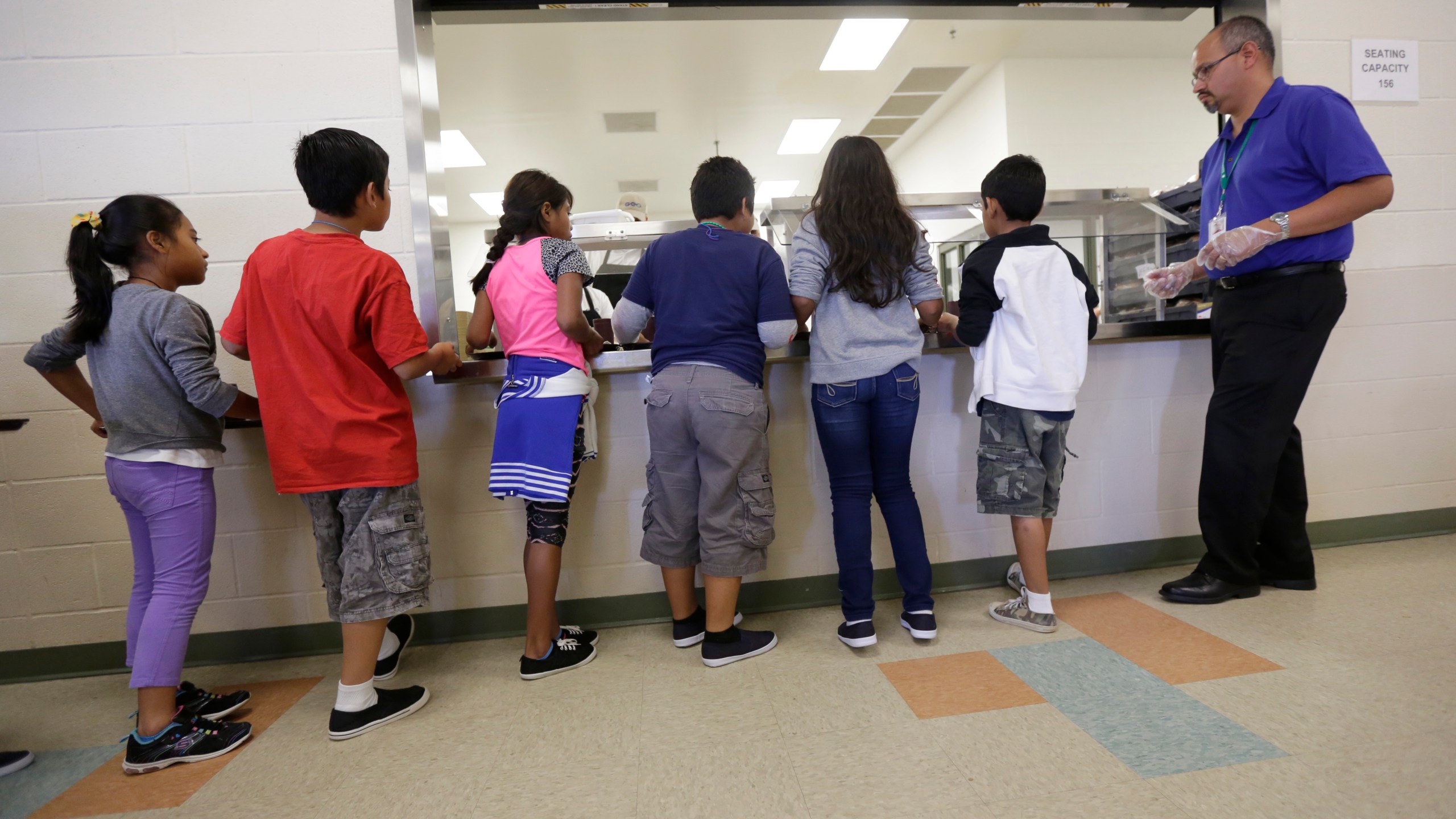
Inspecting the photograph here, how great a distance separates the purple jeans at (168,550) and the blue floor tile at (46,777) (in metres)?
0.18

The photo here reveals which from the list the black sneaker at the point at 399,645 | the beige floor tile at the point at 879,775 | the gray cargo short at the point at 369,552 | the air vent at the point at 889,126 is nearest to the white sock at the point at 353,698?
the gray cargo short at the point at 369,552

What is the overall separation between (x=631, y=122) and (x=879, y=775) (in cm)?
646

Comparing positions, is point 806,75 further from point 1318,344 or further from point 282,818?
point 282,818

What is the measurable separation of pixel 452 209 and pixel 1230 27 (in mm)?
→ 9897

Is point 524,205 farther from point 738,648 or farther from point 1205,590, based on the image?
point 1205,590

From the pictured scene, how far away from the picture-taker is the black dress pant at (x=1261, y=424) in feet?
6.46

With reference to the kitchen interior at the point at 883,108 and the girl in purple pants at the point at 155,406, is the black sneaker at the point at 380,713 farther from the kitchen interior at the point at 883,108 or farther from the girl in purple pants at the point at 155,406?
the kitchen interior at the point at 883,108

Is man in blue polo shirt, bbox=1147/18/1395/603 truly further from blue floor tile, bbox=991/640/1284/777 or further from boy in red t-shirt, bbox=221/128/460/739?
boy in red t-shirt, bbox=221/128/460/739

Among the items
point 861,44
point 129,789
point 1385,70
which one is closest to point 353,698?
point 129,789

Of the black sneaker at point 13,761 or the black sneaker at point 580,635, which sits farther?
the black sneaker at point 580,635

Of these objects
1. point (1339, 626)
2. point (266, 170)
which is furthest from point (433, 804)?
point (1339, 626)

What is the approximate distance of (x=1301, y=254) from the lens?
A: 6.35ft

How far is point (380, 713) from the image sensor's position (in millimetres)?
1640

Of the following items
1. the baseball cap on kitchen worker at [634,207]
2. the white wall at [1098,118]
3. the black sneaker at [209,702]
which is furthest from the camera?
the white wall at [1098,118]
